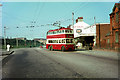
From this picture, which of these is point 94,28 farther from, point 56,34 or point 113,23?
point 56,34

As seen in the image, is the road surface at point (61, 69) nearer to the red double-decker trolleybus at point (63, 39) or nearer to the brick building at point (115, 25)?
the red double-decker trolleybus at point (63, 39)

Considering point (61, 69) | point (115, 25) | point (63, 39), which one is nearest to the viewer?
point (61, 69)

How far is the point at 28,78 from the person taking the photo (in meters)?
5.68

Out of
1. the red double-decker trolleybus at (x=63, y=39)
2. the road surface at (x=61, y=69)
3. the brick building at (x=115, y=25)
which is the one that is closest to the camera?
the road surface at (x=61, y=69)

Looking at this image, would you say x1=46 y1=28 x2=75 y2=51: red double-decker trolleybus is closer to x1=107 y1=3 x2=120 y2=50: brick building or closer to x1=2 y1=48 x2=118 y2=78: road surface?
x1=107 y1=3 x2=120 y2=50: brick building

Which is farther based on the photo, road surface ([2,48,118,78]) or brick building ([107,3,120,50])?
brick building ([107,3,120,50])

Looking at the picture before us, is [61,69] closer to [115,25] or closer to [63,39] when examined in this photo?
[63,39]

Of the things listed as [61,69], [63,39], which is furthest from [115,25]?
[61,69]

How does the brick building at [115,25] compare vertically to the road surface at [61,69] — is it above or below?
above

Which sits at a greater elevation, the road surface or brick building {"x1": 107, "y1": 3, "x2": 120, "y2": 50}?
brick building {"x1": 107, "y1": 3, "x2": 120, "y2": 50}

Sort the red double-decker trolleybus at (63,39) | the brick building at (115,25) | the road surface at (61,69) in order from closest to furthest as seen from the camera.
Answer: the road surface at (61,69), the brick building at (115,25), the red double-decker trolleybus at (63,39)

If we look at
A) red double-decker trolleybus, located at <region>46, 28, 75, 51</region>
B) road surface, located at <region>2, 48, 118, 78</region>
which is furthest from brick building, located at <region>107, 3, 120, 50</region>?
road surface, located at <region>2, 48, 118, 78</region>

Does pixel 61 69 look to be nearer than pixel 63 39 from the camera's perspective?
Yes

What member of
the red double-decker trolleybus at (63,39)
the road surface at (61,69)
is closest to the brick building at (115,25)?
the red double-decker trolleybus at (63,39)
